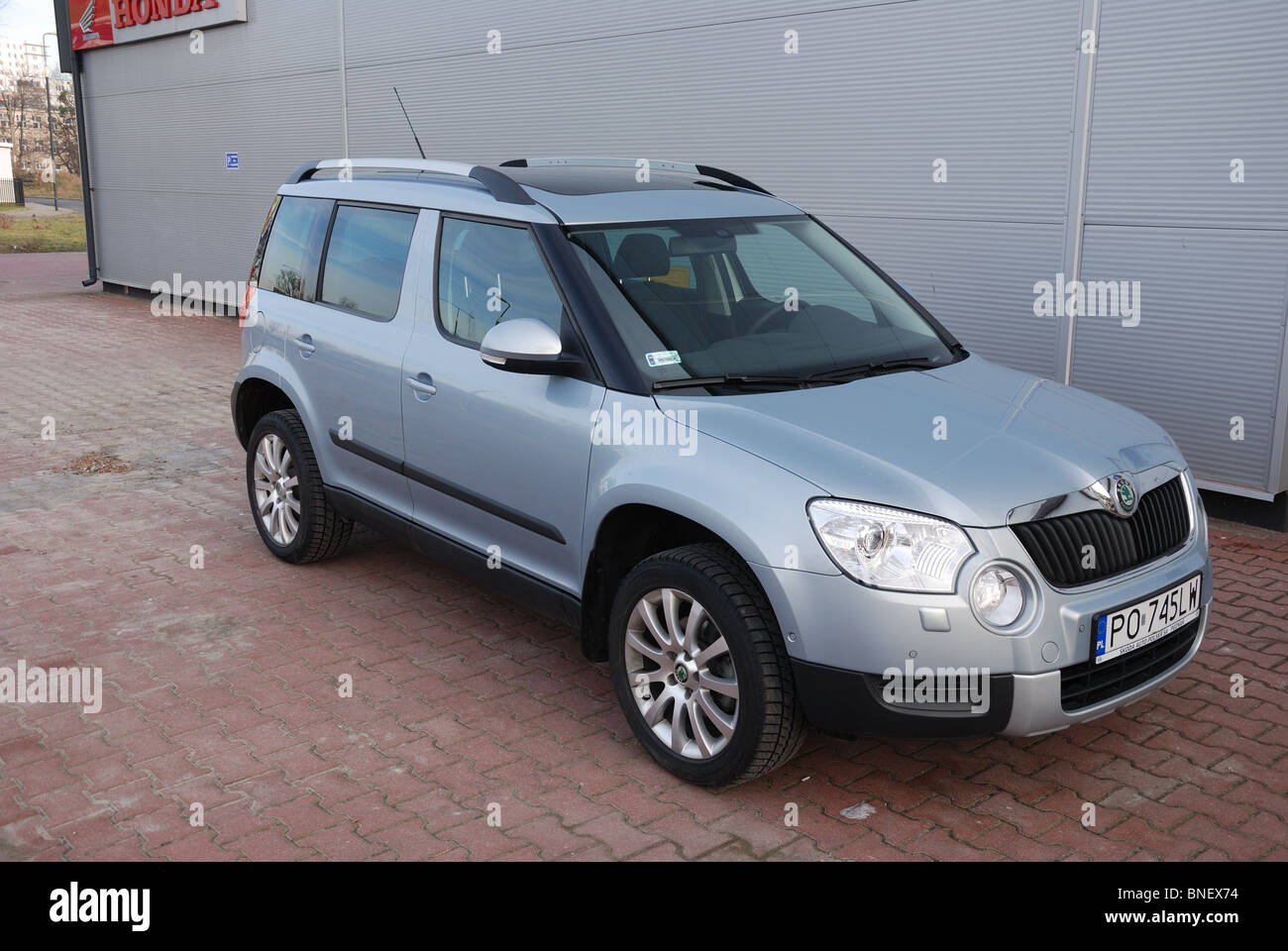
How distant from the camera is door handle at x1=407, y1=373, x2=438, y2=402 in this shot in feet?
15.6

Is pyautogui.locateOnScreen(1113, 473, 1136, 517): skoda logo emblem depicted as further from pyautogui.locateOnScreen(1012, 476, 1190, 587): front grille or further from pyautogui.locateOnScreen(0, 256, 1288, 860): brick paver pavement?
pyautogui.locateOnScreen(0, 256, 1288, 860): brick paver pavement

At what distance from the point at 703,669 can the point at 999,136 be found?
508cm

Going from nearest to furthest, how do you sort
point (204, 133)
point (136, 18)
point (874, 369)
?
point (874, 369)
point (204, 133)
point (136, 18)

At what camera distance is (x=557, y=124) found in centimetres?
1084

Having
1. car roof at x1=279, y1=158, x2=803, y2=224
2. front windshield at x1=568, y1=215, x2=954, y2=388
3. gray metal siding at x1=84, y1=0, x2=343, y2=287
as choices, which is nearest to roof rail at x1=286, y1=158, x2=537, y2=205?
car roof at x1=279, y1=158, x2=803, y2=224

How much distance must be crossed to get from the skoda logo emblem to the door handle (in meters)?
2.51

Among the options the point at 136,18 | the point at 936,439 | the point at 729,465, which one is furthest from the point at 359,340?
the point at 136,18

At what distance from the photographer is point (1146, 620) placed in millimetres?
3695

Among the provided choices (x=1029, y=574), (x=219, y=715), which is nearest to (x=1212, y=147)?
(x=1029, y=574)

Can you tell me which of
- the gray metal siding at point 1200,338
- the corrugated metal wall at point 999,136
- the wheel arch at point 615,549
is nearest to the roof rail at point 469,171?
the wheel arch at point 615,549

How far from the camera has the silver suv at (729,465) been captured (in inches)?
134

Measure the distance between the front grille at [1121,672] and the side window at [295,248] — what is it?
12.6ft

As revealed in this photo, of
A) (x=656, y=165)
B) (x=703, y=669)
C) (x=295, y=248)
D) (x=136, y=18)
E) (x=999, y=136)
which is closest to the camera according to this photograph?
(x=703, y=669)

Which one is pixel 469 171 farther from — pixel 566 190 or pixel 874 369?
pixel 874 369
